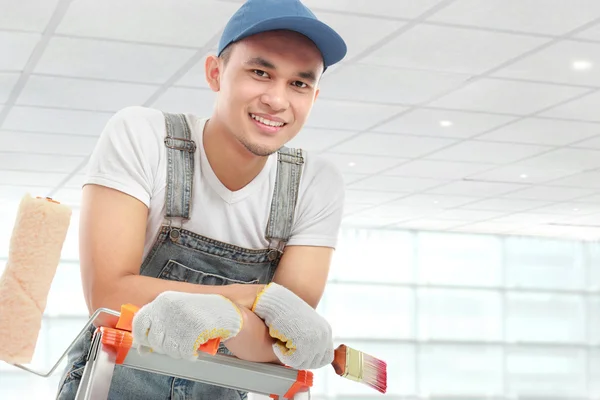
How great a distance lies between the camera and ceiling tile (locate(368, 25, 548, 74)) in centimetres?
470

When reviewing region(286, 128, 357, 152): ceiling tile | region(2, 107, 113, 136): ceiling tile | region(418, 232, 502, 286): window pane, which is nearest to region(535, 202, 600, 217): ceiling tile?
region(418, 232, 502, 286): window pane

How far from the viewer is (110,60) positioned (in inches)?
207

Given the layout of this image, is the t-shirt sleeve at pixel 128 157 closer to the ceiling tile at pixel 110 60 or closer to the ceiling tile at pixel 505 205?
the ceiling tile at pixel 110 60

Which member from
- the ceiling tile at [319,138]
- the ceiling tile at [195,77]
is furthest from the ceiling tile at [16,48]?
the ceiling tile at [319,138]

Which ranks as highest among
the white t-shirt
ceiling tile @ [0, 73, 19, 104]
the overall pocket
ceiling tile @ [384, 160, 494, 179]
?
ceiling tile @ [384, 160, 494, 179]

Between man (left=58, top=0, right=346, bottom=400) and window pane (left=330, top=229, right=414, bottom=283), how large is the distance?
11.5 meters

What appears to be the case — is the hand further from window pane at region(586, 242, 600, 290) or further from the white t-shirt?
window pane at region(586, 242, 600, 290)

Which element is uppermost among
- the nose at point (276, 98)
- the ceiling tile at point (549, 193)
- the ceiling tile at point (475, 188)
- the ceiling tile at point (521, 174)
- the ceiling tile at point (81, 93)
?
the ceiling tile at point (549, 193)

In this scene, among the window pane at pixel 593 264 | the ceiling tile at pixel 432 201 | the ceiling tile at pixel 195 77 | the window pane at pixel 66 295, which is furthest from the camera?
the window pane at pixel 593 264

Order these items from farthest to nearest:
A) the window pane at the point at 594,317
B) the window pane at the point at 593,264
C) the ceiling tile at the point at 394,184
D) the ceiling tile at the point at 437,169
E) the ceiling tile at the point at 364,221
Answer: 1. the window pane at the point at 593,264
2. the window pane at the point at 594,317
3. the ceiling tile at the point at 364,221
4. the ceiling tile at the point at 394,184
5. the ceiling tile at the point at 437,169

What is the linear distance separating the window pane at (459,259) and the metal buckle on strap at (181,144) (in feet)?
40.1

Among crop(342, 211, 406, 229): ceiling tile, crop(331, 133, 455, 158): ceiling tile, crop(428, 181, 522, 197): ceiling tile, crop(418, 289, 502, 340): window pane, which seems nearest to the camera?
crop(331, 133, 455, 158): ceiling tile

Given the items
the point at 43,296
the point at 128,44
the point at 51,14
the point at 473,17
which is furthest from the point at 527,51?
the point at 43,296

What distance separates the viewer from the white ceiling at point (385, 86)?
448cm
